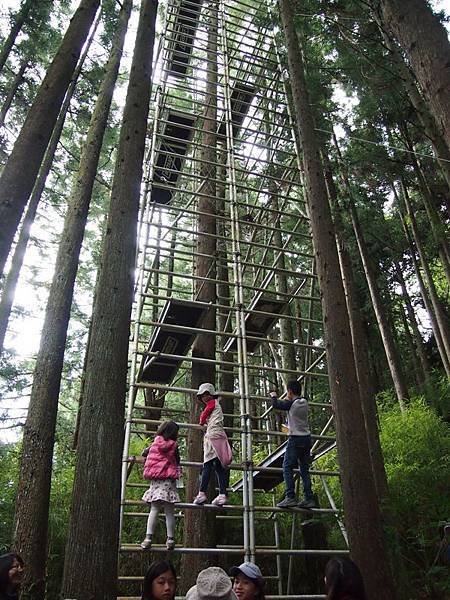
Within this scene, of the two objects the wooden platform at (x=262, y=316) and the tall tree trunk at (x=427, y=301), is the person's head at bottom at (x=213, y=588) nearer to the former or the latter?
the wooden platform at (x=262, y=316)

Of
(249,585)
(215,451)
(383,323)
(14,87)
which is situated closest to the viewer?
(249,585)

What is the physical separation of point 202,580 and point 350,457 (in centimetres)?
257

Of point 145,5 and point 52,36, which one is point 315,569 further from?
point 52,36

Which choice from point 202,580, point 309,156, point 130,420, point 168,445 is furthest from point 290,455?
point 309,156

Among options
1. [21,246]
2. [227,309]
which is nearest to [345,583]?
[227,309]

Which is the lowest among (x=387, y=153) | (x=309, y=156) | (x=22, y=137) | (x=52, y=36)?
(x=22, y=137)

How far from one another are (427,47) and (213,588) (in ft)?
17.5

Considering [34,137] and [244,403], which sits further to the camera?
[34,137]

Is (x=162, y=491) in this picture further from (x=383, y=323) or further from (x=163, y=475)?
(x=383, y=323)

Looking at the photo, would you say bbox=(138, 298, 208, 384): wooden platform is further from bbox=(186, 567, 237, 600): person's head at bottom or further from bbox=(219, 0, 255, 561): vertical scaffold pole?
bbox=(186, 567, 237, 600): person's head at bottom

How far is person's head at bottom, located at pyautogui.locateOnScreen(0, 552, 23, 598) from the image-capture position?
3.74 meters

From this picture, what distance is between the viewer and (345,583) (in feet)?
8.74

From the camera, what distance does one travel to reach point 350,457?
497cm

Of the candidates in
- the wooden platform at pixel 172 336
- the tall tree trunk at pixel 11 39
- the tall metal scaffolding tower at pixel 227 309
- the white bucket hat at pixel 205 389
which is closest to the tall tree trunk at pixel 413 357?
the tall metal scaffolding tower at pixel 227 309
